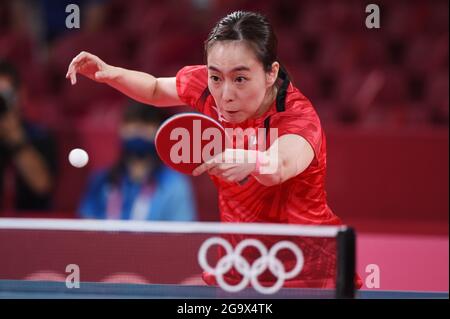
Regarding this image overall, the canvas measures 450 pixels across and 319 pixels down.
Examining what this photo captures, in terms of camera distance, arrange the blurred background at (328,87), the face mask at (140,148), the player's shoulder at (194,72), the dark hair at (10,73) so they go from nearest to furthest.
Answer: the player's shoulder at (194,72), the face mask at (140,148), the dark hair at (10,73), the blurred background at (328,87)

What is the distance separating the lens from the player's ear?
118 inches

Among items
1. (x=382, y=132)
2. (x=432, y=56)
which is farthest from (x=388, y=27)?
(x=382, y=132)

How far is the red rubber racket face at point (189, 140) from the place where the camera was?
2.86 metres

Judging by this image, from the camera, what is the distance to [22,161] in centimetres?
504

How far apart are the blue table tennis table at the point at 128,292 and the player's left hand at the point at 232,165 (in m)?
0.48

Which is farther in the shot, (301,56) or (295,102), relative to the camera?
(301,56)

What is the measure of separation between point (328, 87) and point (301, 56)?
270 mm

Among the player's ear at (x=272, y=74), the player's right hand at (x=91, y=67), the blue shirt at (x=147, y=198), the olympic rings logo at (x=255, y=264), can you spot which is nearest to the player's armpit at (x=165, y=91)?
the player's right hand at (x=91, y=67)

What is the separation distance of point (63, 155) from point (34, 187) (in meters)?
0.26

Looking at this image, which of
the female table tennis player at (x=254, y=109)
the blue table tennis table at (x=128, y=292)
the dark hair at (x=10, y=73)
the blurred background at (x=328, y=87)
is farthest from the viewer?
the blurred background at (x=328, y=87)

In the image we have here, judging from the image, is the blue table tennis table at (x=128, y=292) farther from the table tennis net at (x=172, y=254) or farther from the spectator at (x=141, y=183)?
the spectator at (x=141, y=183)

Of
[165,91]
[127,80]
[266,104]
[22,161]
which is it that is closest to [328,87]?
[22,161]

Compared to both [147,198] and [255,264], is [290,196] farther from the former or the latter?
[147,198]
